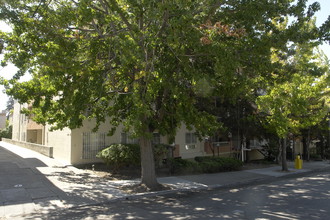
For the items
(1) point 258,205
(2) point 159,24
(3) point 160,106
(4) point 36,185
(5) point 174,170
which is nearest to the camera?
(1) point 258,205

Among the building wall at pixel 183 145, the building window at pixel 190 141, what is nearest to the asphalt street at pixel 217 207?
the building wall at pixel 183 145

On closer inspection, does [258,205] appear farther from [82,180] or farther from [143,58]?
[82,180]

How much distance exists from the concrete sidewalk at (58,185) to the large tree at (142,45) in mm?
2465

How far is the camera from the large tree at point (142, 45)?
28.4 feet

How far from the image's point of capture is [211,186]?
40.3 feet

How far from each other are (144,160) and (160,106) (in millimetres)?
2245

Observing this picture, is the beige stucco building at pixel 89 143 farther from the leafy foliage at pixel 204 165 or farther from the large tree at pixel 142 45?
the large tree at pixel 142 45

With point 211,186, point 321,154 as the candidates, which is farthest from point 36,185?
point 321,154

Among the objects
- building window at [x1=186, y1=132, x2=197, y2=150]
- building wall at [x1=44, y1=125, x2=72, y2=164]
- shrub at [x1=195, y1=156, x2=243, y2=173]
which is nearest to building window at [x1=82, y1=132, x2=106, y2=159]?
building wall at [x1=44, y1=125, x2=72, y2=164]

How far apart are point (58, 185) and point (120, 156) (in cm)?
343

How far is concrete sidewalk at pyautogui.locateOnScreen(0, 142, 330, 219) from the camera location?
8508mm

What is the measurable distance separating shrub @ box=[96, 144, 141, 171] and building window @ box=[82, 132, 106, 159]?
2466 millimetres

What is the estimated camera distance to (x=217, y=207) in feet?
27.9

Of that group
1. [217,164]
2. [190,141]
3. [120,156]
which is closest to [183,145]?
[190,141]
